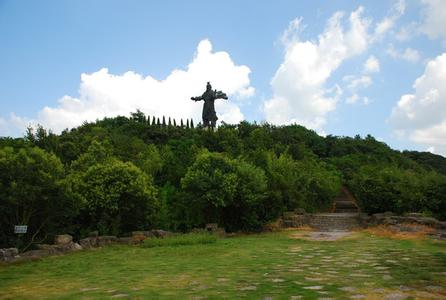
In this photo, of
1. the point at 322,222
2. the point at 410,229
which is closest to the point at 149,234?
the point at 410,229

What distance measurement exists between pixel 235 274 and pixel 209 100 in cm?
3480

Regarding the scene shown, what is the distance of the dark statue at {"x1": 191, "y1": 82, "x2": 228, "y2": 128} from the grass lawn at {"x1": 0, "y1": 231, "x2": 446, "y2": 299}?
1213 inches

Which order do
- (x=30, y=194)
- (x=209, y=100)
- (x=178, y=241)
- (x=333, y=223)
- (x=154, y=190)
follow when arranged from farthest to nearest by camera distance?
1. (x=209, y=100)
2. (x=333, y=223)
3. (x=154, y=190)
4. (x=178, y=241)
5. (x=30, y=194)

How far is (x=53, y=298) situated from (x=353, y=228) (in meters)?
17.0

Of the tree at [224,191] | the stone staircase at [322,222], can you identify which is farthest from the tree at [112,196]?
the stone staircase at [322,222]

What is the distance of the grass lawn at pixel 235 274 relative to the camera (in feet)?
19.4

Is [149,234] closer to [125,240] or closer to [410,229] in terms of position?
[125,240]

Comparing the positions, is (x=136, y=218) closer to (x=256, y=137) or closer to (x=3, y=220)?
(x=3, y=220)

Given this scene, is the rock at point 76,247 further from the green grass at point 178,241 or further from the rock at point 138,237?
the rock at point 138,237

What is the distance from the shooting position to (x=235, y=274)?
747cm

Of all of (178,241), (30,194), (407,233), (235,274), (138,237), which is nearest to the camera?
(235,274)

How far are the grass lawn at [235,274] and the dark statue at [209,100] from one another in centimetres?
3082

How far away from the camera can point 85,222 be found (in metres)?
14.9

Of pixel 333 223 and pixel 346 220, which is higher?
pixel 346 220
